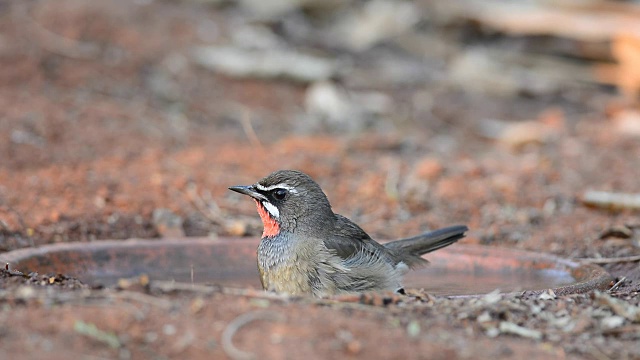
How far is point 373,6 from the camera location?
16828 millimetres

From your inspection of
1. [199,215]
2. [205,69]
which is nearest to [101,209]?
[199,215]

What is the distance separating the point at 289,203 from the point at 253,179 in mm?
3110

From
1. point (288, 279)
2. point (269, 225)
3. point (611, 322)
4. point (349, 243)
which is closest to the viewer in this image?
point (611, 322)

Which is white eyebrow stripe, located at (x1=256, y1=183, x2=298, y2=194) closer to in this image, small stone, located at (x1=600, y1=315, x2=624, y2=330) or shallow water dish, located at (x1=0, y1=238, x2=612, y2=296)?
shallow water dish, located at (x1=0, y1=238, x2=612, y2=296)

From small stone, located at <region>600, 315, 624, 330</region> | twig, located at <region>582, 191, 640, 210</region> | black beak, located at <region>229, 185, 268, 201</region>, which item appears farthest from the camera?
twig, located at <region>582, 191, 640, 210</region>

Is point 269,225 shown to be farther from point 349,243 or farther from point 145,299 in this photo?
point 145,299

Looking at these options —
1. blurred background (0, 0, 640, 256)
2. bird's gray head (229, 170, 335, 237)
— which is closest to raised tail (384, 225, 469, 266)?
bird's gray head (229, 170, 335, 237)

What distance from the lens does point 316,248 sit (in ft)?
20.1

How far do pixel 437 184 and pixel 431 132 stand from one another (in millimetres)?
3558

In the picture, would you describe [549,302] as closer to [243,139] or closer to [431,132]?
[243,139]

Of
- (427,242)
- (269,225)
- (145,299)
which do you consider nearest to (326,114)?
(427,242)

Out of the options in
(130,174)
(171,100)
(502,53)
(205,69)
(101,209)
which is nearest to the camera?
(101,209)

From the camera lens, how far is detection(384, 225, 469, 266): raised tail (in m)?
6.73

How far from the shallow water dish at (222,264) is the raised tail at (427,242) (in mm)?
83
